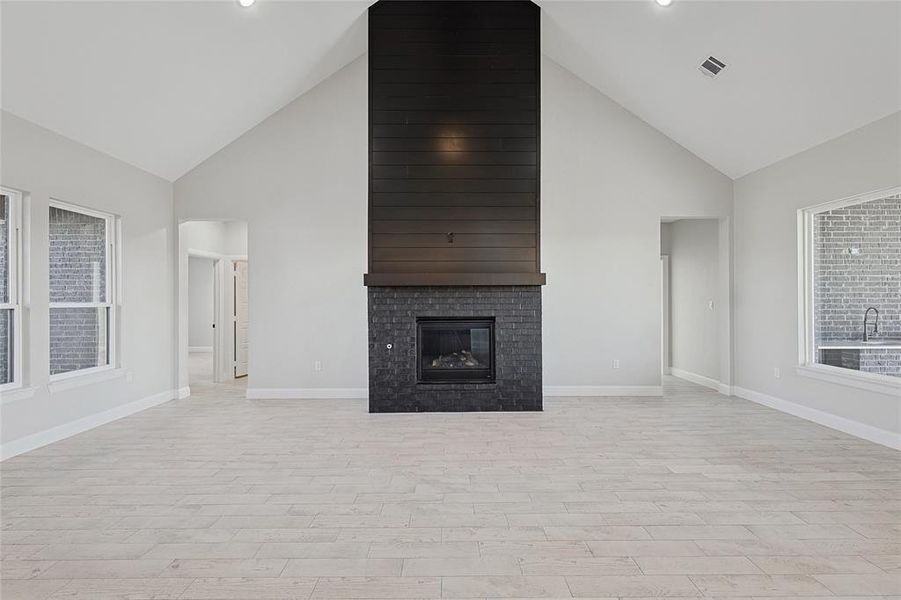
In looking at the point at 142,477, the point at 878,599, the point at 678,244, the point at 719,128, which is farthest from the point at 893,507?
the point at 678,244

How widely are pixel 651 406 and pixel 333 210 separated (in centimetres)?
432

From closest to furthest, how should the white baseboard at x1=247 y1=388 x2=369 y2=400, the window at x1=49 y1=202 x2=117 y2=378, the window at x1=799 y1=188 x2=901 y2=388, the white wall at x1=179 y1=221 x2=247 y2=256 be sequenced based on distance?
the window at x1=799 y1=188 x2=901 y2=388 < the window at x1=49 y1=202 x2=117 y2=378 < the white baseboard at x1=247 y1=388 x2=369 y2=400 < the white wall at x1=179 y1=221 x2=247 y2=256

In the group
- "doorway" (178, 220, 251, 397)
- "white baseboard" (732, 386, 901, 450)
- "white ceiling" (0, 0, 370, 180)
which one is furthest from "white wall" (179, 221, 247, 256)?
"white baseboard" (732, 386, 901, 450)

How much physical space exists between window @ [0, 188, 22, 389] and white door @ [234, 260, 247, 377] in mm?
3920

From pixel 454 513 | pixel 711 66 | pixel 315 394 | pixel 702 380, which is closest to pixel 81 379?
pixel 315 394

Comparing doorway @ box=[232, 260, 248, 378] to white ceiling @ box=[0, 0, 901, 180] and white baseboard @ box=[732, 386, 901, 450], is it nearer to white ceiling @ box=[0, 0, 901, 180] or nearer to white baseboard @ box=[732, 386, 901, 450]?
white ceiling @ box=[0, 0, 901, 180]

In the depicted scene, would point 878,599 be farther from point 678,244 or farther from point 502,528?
point 678,244

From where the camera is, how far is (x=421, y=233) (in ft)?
19.1

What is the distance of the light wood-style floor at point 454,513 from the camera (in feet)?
7.54

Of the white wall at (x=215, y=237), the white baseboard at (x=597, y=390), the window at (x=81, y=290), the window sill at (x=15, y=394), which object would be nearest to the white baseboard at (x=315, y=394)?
the window at (x=81, y=290)

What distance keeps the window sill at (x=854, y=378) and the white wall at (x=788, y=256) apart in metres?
0.05

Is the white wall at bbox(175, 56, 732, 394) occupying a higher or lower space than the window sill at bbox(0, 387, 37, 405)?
higher

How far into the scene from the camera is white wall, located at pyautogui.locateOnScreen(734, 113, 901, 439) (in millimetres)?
4457

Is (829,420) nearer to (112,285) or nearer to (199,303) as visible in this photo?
(112,285)
